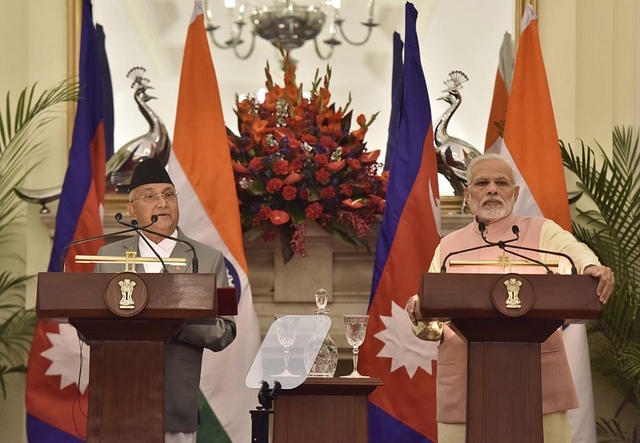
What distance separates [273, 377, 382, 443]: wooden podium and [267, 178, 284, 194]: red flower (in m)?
1.47

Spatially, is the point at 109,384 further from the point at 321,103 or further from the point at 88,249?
the point at 321,103

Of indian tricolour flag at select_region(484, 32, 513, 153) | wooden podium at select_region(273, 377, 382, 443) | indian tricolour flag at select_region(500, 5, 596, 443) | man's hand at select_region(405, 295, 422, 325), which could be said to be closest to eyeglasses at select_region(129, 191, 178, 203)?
wooden podium at select_region(273, 377, 382, 443)

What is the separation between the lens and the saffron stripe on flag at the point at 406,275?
489cm

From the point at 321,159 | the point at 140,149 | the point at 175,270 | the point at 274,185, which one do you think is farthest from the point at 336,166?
the point at 175,270

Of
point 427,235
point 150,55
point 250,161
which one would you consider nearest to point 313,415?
point 427,235

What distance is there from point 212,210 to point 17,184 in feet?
3.69

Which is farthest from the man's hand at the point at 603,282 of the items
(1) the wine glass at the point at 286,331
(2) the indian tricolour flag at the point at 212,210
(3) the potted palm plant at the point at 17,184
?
(3) the potted palm plant at the point at 17,184

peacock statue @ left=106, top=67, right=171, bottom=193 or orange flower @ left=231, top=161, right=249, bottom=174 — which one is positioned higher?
peacock statue @ left=106, top=67, right=171, bottom=193

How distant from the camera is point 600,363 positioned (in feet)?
17.2

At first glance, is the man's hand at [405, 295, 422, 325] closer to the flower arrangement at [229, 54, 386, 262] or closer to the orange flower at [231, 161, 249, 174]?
the flower arrangement at [229, 54, 386, 262]

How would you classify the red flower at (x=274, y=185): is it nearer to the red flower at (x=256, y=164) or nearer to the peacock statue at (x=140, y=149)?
the red flower at (x=256, y=164)

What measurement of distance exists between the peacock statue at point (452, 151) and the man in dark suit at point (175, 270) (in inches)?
83.6

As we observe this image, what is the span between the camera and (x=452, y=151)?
564cm

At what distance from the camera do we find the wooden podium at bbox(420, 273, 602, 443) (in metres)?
3.15
